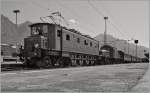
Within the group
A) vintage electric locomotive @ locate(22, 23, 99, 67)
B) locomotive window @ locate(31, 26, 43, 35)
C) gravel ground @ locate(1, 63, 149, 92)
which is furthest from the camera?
locomotive window @ locate(31, 26, 43, 35)

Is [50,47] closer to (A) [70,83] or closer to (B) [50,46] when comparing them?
(B) [50,46]

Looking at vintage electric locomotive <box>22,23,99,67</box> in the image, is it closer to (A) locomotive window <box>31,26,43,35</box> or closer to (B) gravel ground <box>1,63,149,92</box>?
(A) locomotive window <box>31,26,43,35</box>

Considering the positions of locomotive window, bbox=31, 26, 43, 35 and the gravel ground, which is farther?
locomotive window, bbox=31, 26, 43, 35

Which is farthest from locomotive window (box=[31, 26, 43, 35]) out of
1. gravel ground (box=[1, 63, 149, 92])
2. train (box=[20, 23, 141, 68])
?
gravel ground (box=[1, 63, 149, 92])

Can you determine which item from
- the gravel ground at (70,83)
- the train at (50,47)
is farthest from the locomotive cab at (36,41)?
the gravel ground at (70,83)

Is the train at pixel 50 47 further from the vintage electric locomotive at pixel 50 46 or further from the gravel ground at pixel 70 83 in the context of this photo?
the gravel ground at pixel 70 83

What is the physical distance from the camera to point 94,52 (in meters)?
32.8

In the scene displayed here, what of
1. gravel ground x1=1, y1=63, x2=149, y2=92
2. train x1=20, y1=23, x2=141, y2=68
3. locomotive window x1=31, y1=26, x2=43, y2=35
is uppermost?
locomotive window x1=31, y1=26, x2=43, y2=35

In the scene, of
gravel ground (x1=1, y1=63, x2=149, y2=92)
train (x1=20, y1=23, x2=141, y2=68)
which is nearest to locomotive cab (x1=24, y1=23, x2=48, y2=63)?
train (x1=20, y1=23, x2=141, y2=68)

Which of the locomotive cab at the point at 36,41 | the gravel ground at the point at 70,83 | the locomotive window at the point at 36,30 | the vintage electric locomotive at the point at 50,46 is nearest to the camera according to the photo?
the gravel ground at the point at 70,83

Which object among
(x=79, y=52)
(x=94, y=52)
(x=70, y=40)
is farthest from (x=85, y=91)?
(x=94, y=52)

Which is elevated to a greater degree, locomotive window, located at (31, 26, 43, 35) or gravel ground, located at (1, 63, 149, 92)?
locomotive window, located at (31, 26, 43, 35)

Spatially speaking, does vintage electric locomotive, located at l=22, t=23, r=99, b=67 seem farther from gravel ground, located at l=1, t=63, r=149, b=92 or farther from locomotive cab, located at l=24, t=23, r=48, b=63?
gravel ground, located at l=1, t=63, r=149, b=92

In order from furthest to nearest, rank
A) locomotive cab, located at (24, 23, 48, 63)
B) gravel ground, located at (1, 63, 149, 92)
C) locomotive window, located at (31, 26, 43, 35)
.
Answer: locomotive window, located at (31, 26, 43, 35) → locomotive cab, located at (24, 23, 48, 63) → gravel ground, located at (1, 63, 149, 92)
